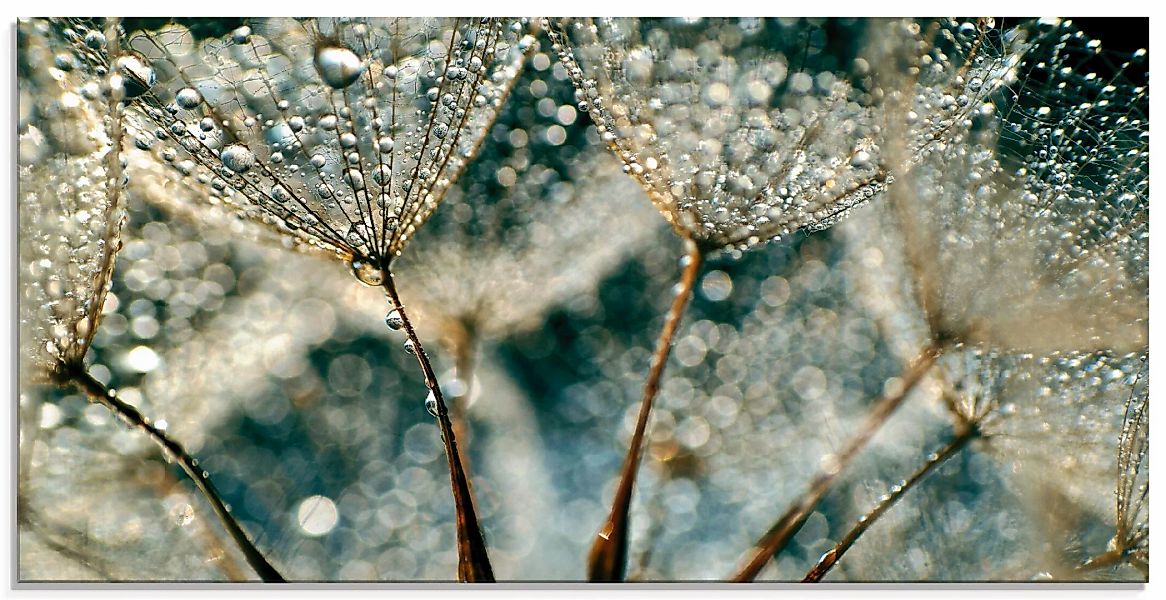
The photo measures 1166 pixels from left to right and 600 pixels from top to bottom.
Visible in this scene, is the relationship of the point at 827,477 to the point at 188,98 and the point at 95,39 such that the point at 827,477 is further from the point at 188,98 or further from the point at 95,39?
the point at 95,39

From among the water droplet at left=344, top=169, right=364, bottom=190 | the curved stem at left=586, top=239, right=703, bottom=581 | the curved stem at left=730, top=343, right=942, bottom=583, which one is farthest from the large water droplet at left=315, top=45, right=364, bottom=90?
the curved stem at left=730, top=343, right=942, bottom=583

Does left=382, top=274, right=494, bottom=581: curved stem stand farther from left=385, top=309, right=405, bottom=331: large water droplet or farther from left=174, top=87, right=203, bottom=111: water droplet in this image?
left=174, top=87, right=203, bottom=111: water droplet

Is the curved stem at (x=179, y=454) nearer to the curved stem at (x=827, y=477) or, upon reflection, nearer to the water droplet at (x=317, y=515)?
the water droplet at (x=317, y=515)

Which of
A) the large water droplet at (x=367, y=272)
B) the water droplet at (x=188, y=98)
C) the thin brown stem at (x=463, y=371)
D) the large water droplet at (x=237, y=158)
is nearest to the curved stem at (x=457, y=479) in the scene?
the large water droplet at (x=367, y=272)
